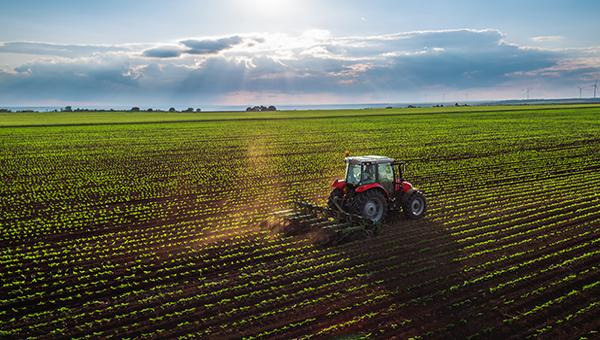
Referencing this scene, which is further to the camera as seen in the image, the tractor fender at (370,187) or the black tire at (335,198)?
the black tire at (335,198)

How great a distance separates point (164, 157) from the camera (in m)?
34.0

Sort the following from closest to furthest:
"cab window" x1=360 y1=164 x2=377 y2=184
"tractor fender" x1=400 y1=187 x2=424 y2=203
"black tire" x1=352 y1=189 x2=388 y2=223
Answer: "black tire" x1=352 y1=189 x2=388 y2=223 → "cab window" x1=360 y1=164 x2=377 y2=184 → "tractor fender" x1=400 y1=187 x2=424 y2=203

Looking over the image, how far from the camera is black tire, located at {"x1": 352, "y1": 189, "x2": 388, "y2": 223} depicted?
1423 cm

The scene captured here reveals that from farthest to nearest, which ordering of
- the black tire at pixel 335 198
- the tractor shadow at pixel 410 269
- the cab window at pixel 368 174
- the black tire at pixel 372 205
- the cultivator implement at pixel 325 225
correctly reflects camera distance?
the black tire at pixel 335 198, the cab window at pixel 368 174, the black tire at pixel 372 205, the cultivator implement at pixel 325 225, the tractor shadow at pixel 410 269

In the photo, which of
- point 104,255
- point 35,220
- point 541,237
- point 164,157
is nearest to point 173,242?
point 104,255

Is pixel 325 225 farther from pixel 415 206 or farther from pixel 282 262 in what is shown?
pixel 415 206

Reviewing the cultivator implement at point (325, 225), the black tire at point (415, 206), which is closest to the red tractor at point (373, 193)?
the black tire at point (415, 206)

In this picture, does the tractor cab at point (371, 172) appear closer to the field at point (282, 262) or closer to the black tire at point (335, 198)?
the black tire at point (335, 198)

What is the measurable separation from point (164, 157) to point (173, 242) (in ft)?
69.1

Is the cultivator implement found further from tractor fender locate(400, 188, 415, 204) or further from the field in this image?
tractor fender locate(400, 188, 415, 204)

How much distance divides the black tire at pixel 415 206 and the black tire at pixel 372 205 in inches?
37.5

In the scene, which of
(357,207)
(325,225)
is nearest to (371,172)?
(357,207)

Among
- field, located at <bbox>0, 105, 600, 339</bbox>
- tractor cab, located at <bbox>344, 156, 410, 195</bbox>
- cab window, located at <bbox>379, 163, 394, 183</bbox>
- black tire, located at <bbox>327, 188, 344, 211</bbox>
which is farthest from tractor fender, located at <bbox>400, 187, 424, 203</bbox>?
black tire, located at <bbox>327, 188, 344, 211</bbox>

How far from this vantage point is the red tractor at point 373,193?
14.4 m
